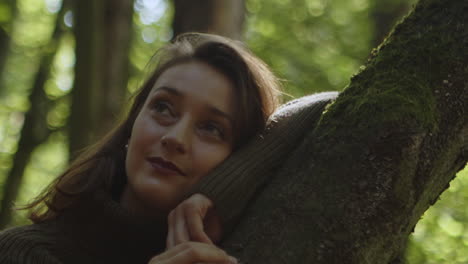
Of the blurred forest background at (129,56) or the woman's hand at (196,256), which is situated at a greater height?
the blurred forest background at (129,56)

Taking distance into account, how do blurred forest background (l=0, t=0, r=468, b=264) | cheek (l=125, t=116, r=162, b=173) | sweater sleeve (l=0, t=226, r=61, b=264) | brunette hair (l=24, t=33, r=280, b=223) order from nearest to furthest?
sweater sleeve (l=0, t=226, r=61, b=264) < cheek (l=125, t=116, r=162, b=173) < brunette hair (l=24, t=33, r=280, b=223) < blurred forest background (l=0, t=0, r=468, b=264)

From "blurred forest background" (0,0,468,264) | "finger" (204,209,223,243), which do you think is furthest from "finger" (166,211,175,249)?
"blurred forest background" (0,0,468,264)

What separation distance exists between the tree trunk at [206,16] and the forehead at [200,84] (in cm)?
244

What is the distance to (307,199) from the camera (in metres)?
1.47

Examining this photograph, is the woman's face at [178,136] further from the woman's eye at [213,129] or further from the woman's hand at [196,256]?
the woman's hand at [196,256]

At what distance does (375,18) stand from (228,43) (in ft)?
25.6

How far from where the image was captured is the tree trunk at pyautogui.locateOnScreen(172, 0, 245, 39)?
4.54 m

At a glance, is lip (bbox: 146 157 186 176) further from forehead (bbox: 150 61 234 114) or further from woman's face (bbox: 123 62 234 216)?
forehead (bbox: 150 61 234 114)

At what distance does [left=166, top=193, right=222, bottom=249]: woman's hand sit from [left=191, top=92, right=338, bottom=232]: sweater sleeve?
29mm

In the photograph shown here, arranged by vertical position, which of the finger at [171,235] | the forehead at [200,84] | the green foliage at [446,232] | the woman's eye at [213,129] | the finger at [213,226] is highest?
the green foliage at [446,232]

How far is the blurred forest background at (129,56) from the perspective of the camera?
400cm

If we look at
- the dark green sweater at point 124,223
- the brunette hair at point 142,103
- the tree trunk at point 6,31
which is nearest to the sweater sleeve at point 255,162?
the dark green sweater at point 124,223

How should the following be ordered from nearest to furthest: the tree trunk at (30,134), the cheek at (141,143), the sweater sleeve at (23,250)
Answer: the sweater sleeve at (23,250) < the cheek at (141,143) < the tree trunk at (30,134)

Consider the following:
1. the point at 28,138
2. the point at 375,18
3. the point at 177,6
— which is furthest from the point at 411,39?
the point at 375,18
